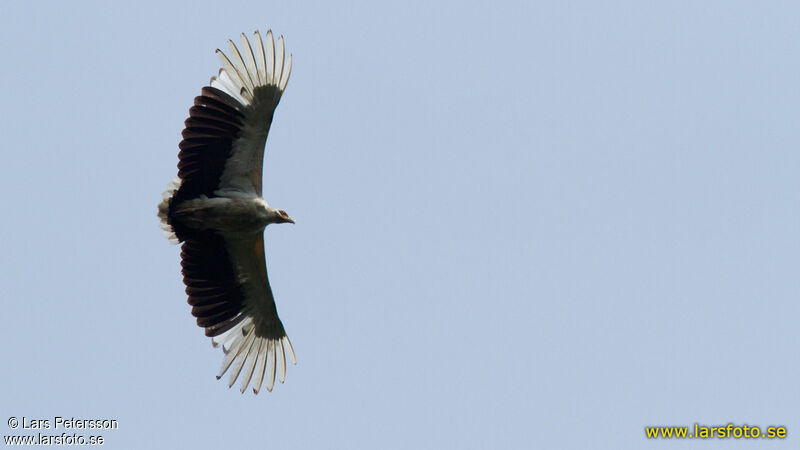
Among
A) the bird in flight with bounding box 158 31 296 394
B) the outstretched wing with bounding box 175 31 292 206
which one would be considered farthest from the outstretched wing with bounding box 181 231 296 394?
the outstretched wing with bounding box 175 31 292 206

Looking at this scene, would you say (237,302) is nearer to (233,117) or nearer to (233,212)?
(233,212)

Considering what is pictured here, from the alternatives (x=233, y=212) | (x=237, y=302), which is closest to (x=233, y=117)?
(x=233, y=212)

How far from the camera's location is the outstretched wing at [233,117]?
58.5ft

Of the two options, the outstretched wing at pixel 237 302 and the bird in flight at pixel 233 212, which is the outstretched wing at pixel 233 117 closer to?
the bird in flight at pixel 233 212

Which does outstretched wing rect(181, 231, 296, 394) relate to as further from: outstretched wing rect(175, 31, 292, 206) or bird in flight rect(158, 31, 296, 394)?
outstretched wing rect(175, 31, 292, 206)

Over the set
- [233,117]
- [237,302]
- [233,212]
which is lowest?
[237,302]

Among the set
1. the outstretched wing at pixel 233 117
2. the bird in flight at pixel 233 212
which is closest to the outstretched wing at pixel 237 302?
the bird in flight at pixel 233 212

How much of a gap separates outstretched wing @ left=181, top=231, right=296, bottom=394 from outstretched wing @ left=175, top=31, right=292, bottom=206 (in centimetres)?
112

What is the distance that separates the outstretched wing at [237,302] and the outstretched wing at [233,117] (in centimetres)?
112

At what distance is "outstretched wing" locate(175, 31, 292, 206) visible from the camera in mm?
17844

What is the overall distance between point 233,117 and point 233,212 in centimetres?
149

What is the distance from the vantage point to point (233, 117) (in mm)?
17922

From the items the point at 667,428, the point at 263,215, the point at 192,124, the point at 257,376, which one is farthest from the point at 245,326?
the point at 667,428

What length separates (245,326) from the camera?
1953cm
